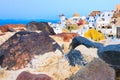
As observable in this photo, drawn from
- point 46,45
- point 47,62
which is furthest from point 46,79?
point 46,45

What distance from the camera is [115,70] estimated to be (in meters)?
12.1

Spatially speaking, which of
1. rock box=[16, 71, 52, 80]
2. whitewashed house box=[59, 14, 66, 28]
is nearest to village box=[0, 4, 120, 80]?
rock box=[16, 71, 52, 80]

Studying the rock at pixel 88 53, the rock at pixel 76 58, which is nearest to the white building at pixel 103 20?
the rock at pixel 88 53

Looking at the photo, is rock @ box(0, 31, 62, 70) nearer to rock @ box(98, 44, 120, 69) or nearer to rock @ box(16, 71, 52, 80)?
rock @ box(16, 71, 52, 80)

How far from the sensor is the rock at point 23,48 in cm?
1521

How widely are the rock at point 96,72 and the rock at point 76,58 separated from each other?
371 centimetres

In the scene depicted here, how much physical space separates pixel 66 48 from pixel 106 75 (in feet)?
29.3

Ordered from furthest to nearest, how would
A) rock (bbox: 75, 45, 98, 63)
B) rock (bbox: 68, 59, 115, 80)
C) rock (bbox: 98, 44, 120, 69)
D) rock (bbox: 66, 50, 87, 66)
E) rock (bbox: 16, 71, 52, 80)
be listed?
1. rock (bbox: 66, 50, 87, 66)
2. rock (bbox: 75, 45, 98, 63)
3. rock (bbox: 16, 71, 52, 80)
4. rock (bbox: 98, 44, 120, 69)
5. rock (bbox: 68, 59, 115, 80)

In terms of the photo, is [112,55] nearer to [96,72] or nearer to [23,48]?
[96,72]

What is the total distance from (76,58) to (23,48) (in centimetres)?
219

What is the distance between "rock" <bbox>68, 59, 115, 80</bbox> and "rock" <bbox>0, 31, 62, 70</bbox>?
→ 4.25 meters

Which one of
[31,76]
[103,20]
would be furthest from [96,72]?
[103,20]

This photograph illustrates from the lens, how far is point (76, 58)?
612 inches

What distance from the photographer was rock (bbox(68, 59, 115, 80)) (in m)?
11.0
